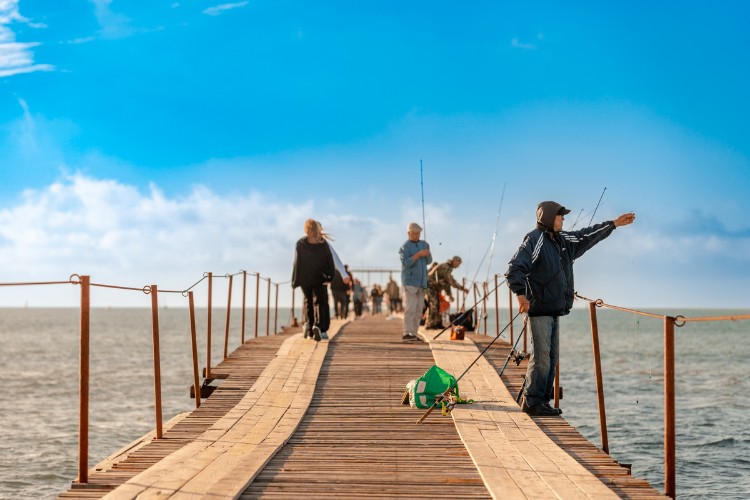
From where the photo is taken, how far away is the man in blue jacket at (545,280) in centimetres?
714

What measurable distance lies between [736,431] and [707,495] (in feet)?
20.4

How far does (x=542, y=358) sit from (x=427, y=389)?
1.17 m

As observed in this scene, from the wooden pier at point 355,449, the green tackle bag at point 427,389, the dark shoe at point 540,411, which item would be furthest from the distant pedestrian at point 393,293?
the dark shoe at point 540,411

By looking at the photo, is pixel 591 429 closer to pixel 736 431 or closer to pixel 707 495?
pixel 736 431

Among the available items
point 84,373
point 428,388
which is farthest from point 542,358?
point 84,373

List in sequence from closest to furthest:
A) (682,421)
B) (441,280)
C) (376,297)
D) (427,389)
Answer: (427,389) < (441,280) < (682,421) < (376,297)

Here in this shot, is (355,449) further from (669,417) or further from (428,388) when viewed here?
(669,417)

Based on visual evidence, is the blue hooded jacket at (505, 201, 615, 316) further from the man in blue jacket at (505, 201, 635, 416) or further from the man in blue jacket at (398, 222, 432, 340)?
the man in blue jacket at (398, 222, 432, 340)

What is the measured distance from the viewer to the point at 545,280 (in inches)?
282

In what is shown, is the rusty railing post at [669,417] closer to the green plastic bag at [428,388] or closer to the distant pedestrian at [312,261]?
the green plastic bag at [428,388]

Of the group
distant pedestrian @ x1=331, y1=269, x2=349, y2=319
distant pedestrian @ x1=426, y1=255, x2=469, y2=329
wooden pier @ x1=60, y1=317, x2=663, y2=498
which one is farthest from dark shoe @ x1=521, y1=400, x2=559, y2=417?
distant pedestrian @ x1=331, y1=269, x2=349, y2=319

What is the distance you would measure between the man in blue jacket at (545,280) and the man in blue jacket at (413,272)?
5121mm

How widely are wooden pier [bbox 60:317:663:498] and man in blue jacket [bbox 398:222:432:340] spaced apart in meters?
2.89

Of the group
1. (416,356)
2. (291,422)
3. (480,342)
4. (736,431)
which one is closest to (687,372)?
(736,431)
